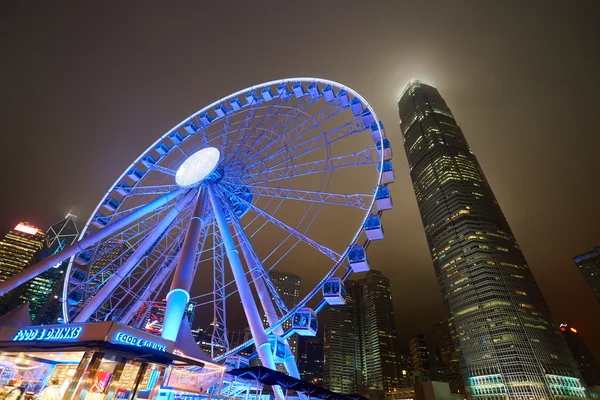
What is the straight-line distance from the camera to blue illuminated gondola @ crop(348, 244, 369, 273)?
67.4ft

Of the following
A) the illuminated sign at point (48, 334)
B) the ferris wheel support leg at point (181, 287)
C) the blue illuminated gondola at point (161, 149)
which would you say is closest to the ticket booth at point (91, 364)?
the illuminated sign at point (48, 334)

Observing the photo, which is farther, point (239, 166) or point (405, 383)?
point (405, 383)

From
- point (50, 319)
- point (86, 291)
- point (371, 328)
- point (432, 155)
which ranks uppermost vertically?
point (432, 155)

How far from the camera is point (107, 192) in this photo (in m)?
26.4

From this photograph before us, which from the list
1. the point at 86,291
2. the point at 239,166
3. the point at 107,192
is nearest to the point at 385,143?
the point at 239,166

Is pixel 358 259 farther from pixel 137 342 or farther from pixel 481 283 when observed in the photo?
pixel 481 283

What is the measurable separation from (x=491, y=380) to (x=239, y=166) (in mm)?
97752

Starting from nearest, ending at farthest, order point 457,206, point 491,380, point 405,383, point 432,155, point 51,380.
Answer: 1. point 51,380
2. point 491,380
3. point 457,206
4. point 432,155
5. point 405,383

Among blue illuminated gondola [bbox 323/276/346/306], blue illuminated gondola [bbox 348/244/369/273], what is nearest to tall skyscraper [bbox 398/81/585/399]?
blue illuminated gondola [bbox 348/244/369/273]

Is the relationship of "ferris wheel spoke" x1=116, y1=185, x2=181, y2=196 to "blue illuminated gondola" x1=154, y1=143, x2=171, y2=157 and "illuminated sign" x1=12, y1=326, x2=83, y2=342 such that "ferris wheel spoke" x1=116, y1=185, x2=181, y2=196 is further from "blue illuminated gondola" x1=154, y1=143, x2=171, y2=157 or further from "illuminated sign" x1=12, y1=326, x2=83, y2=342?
"illuminated sign" x1=12, y1=326, x2=83, y2=342

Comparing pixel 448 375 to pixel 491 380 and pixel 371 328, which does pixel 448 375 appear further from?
pixel 491 380

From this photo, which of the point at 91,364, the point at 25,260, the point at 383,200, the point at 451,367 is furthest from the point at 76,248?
the point at 451,367

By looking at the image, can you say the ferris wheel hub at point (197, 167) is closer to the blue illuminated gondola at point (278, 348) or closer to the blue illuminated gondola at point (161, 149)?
the blue illuminated gondola at point (161, 149)

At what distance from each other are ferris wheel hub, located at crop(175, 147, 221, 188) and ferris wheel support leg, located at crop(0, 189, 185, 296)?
115 cm
